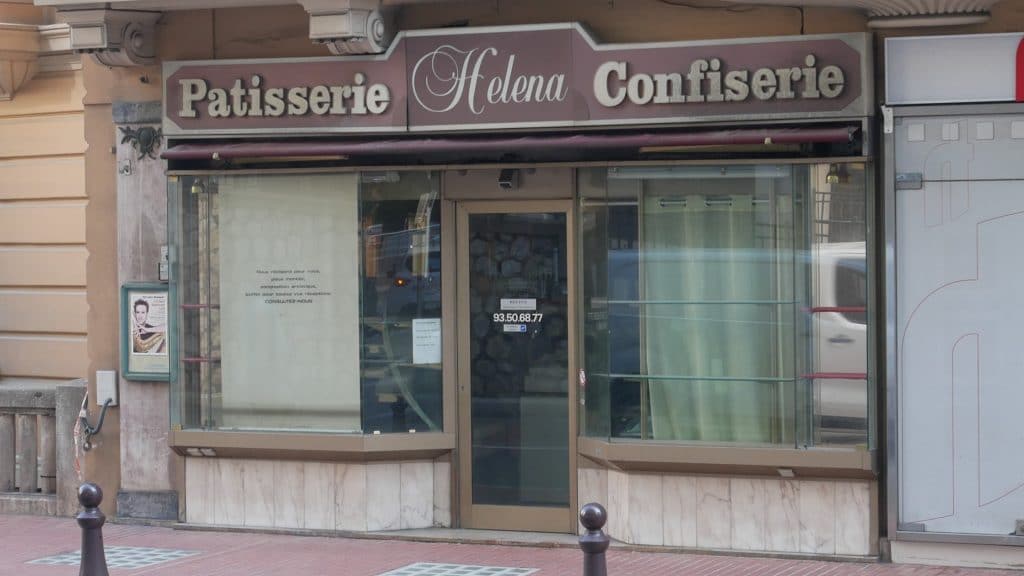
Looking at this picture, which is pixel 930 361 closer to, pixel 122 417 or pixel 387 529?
pixel 387 529

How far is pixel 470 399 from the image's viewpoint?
11.2 meters

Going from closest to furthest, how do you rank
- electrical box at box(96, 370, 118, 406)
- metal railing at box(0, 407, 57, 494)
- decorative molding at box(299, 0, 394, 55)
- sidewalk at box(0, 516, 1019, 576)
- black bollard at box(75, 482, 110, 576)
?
1. black bollard at box(75, 482, 110, 576)
2. sidewalk at box(0, 516, 1019, 576)
3. decorative molding at box(299, 0, 394, 55)
4. electrical box at box(96, 370, 118, 406)
5. metal railing at box(0, 407, 57, 494)

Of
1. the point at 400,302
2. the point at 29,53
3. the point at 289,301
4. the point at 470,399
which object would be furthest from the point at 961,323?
the point at 29,53

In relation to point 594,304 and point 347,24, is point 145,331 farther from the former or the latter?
point 594,304

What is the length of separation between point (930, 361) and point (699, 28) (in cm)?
271

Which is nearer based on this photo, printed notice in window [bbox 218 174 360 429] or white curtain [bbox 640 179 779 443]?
white curtain [bbox 640 179 779 443]

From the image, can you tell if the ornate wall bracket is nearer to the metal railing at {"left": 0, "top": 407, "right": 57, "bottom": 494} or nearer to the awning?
the awning

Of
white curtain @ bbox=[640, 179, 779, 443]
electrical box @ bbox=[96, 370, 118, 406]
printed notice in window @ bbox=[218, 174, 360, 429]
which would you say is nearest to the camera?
white curtain @ bbox=[640, 179, 779, 443]

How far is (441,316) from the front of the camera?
11234 mm

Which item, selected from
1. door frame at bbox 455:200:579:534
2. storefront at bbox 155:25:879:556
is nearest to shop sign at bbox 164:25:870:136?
storefront at bbox 155:25:879:556

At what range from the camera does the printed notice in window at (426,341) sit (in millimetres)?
11250

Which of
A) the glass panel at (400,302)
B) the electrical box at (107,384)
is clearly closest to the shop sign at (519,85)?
the glass panel at (400,302)

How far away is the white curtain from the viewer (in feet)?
34.0

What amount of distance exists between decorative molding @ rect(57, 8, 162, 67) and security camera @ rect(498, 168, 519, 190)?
9.80ft
